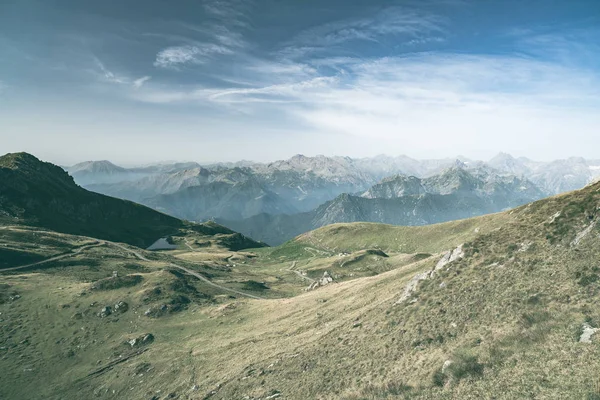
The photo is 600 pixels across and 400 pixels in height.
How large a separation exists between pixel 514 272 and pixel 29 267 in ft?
447

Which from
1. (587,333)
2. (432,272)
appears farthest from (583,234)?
(587,333)

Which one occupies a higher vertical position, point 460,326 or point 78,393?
point 460,326

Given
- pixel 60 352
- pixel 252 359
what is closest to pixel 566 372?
pixel 252 359

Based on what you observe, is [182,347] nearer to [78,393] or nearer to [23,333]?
[78,393]

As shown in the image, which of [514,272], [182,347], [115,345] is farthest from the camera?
[115,345]

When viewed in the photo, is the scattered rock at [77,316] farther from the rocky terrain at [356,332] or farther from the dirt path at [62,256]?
the dirt path at [62,256]

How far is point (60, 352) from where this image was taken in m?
64.7

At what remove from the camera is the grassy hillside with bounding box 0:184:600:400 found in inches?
969

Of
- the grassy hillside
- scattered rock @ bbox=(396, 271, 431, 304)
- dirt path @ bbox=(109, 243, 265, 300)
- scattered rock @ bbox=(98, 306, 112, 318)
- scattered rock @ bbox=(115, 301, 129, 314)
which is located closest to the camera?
the grassy hillside

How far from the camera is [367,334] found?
127ft

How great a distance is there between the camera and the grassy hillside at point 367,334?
24.6 m

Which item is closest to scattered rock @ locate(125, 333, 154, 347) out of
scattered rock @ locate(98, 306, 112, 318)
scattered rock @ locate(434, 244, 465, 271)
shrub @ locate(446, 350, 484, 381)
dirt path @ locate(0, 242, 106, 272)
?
scattered rock @ locate(98, 306, 112, 318)

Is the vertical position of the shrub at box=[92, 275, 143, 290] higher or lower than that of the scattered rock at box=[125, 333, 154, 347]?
higher

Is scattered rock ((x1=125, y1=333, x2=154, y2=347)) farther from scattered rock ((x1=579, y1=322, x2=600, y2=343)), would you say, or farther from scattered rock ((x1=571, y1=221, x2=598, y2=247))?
scattered rock ((x1=571, y1=221, x2=598, y2=247))
